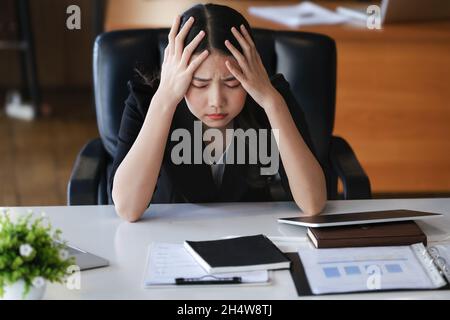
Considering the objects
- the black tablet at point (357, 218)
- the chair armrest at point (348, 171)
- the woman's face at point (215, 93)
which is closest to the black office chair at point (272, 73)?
the chair armrest at point (348, 171)

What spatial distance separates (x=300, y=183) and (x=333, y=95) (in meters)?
0.46

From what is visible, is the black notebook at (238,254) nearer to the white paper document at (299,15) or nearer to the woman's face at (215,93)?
the woman's face at (215,93)

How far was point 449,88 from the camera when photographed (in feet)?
9.52

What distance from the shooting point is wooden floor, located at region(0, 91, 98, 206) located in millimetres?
3393

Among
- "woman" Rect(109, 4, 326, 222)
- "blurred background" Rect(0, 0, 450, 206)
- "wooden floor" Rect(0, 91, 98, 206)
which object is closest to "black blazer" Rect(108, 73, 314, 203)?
"woman" Rect(109, 4, 326, 222)

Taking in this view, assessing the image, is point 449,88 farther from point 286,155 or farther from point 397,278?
point 397,278

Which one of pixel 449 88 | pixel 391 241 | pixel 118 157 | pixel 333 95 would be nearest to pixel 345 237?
pixel 391 241

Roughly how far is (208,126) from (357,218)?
0.36 m

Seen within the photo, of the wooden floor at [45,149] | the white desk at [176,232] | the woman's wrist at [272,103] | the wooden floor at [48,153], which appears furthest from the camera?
the wooden floor at [45,149]

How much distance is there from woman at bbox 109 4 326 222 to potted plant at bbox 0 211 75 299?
37 centimetres

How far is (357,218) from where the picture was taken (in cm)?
150

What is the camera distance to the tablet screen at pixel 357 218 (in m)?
1.47

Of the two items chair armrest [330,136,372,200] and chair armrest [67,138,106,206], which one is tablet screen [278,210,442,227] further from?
chair armrest [67,138,106,206]

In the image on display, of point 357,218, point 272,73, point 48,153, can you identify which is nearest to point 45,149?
point 48,153
